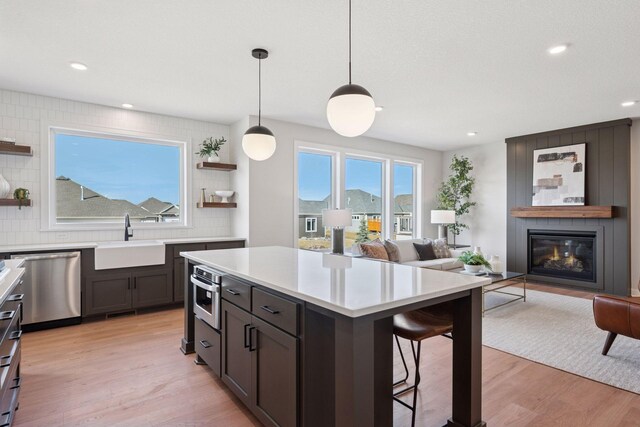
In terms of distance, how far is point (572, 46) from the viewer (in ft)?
9.52

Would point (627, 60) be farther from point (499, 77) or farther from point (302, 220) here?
point (302, 220)

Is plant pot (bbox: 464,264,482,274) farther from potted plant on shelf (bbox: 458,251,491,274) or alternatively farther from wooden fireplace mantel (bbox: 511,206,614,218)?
wooden fireplace mantel (bbox: 511,206,614,218)

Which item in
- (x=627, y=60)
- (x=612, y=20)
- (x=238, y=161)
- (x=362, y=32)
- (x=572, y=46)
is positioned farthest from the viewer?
(x=238, y=161)

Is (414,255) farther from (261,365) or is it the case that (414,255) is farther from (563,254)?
(261,365)

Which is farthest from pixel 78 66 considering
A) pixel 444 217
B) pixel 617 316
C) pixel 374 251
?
pixel 444 217

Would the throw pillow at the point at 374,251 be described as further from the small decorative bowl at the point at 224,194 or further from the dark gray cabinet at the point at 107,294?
the dark gray cabinet at the point at 107,294

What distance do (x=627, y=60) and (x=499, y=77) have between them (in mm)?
1044

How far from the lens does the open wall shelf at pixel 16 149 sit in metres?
3.72

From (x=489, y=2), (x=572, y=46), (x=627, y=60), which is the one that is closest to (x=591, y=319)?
(x=627, y=60)

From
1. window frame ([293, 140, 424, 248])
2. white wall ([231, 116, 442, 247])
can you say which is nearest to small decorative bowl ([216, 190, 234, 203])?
white wall ([231, 116, 442, 247])

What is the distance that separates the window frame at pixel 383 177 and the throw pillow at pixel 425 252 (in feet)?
3.57

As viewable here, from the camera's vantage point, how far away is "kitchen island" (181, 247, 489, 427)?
4.44ft

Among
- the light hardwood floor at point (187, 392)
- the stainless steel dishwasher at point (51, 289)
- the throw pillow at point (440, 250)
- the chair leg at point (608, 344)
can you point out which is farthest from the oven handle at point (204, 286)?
the throw pillow at point (440, 250)

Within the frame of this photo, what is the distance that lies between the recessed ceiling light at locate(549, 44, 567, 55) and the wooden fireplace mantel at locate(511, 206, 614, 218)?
3469mm
